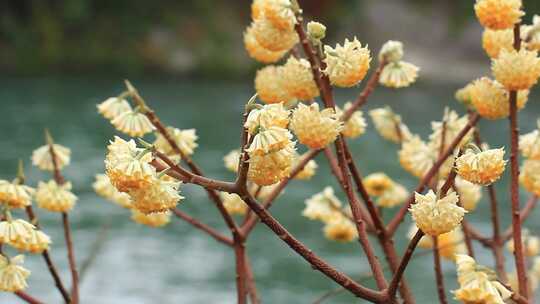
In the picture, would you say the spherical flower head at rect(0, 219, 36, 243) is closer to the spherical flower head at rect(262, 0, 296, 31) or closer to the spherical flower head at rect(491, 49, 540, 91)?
the spherical flower head at rect(262, 0, 296, 31)

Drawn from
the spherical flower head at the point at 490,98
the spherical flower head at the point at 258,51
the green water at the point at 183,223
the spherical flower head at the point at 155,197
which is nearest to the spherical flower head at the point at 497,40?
the spherical flower head at the point at 490,98

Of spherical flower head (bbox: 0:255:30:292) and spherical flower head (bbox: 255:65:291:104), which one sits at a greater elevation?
spherical flower head (bbox: 255:65:291:104)

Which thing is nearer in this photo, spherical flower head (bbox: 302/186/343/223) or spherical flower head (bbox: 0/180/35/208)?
spherical flower head (bbox: 0/180/35/208)

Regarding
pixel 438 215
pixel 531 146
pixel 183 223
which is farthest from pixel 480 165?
pixel 183 223

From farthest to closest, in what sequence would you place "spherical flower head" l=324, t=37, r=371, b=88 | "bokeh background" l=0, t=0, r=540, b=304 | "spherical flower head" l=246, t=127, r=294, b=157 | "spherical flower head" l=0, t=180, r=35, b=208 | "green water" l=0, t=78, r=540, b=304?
"bokeh background" l=0, t=0, r=540, b=304 < "green water" l=0, t=78, r=540, b=304 < "spherical flower head" l=0, t=180, r=35, b=208 < "spherical flower head" l=324, t=37, r=371, b=88 < "spherical flower head" l=246, t=127, r=294, b=157

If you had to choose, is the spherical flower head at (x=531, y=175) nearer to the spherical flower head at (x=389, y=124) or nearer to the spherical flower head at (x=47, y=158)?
the spherical flower head at (x=389, y=124)

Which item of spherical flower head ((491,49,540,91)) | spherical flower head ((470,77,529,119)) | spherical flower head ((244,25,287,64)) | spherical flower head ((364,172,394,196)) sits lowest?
spherical flower head ((491,49,540,91))

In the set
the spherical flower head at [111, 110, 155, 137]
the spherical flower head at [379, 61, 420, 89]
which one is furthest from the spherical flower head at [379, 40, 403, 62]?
the spherical flower head at [111, 110, 155, 137]

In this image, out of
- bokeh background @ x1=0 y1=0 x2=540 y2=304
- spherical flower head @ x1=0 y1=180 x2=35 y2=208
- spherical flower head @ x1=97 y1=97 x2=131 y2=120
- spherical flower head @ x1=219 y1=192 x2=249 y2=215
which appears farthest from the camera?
bokeh background @ x1=0 y1=0 x2=540 y2=304
